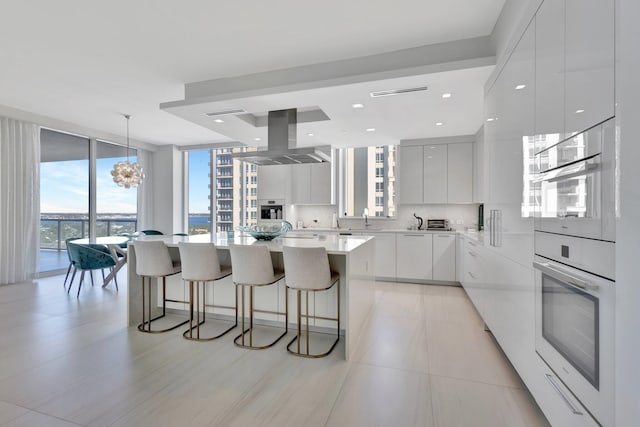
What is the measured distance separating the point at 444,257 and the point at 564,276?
384cm

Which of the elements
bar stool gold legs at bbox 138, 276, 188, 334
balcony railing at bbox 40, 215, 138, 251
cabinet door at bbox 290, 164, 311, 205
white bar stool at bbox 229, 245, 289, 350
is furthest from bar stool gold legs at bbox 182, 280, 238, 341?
balcony railing at bbox 40, 215, 138, 251

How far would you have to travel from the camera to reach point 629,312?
1.03m

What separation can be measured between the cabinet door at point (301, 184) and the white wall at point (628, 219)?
17.9 ft

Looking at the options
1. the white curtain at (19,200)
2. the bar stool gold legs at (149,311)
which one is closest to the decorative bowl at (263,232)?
the bar stool gold legs at (149,311)

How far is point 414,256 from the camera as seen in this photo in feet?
17.2

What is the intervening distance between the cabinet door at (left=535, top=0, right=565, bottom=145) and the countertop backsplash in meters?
4.15

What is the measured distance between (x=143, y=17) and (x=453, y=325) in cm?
414

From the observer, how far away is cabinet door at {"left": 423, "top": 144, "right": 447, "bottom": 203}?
5473 millimetres

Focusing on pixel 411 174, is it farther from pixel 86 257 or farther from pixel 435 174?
pixel 86 257

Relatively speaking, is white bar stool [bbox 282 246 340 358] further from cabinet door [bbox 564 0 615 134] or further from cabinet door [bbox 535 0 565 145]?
cabinet door [bbox 564 0 615 134]

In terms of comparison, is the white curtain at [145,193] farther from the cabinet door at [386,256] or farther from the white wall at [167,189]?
the cabinet door at [386,256]

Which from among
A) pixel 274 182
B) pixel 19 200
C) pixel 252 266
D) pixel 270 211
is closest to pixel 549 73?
pixel 252 266

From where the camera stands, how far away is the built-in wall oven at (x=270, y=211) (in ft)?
21.5

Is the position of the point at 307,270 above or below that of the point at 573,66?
below
